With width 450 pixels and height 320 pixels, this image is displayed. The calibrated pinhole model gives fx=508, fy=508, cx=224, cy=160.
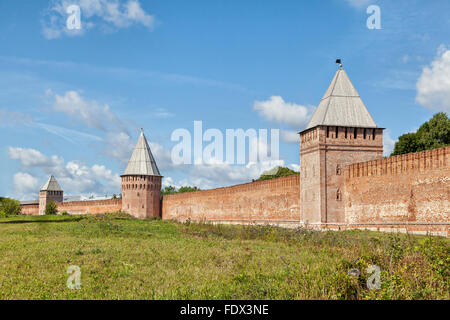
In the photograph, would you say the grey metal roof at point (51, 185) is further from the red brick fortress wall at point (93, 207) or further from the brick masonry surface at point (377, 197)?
the brick masonry surface at point (377, 197)

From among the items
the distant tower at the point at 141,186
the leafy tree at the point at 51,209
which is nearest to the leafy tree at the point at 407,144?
the distant tower at the point at 141,186

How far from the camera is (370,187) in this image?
61.2 feet

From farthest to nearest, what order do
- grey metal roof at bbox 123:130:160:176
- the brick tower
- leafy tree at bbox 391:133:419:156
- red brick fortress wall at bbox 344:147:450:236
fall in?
grey metal roof at bbox 123:130:160:176 < leafy tree at bbox 391:133:419:156 < the brick tower < red brick fortress wall at bbox 344:147:450:236

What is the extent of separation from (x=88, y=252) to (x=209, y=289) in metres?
4.13

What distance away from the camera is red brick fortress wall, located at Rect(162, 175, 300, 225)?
79.0ft

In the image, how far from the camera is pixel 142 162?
40.3m

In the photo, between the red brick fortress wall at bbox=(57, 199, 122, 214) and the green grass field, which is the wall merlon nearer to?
the green grass field

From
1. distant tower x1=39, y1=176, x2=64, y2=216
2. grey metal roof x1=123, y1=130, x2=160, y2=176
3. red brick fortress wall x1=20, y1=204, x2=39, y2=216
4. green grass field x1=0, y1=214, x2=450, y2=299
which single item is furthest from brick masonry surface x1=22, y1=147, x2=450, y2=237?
red brick fortress wall x1=20, y1=204, x2=39, y2=216

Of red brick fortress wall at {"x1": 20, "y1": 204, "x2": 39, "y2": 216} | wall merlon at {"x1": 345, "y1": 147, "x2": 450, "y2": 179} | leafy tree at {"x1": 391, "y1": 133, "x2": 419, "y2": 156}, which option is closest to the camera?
wall merlon at {"x1": 345, "y1": 147, "x2": 450, "y2": 179}

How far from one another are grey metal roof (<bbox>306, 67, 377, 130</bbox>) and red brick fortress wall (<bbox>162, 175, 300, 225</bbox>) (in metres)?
3.73

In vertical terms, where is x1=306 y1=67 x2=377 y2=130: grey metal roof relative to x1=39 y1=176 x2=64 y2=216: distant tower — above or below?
above

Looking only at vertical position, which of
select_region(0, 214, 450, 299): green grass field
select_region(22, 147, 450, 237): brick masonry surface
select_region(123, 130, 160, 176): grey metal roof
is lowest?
select_region(0, 214, 450, 299): green grass field

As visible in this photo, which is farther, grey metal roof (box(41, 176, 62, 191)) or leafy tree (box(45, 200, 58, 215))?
grey metal roof (box(41, 176, 62, 191))
